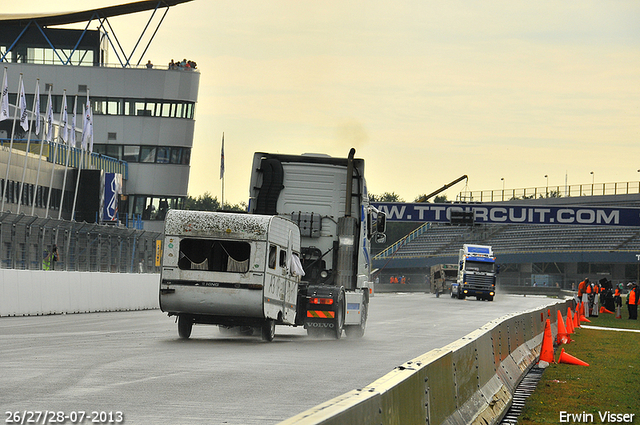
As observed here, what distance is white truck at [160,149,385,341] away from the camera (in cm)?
1833

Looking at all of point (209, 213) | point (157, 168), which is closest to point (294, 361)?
point (209, 213)

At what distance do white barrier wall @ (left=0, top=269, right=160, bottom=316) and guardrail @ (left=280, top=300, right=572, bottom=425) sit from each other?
53.8 feet

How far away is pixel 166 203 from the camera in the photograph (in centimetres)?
8219

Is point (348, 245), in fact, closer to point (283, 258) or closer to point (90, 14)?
point (283, 258)

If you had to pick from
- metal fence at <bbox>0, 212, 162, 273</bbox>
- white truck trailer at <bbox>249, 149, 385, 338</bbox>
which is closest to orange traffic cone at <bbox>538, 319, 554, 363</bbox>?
white truck trailer at <bbox>249, 149, 385, 338</bbox>

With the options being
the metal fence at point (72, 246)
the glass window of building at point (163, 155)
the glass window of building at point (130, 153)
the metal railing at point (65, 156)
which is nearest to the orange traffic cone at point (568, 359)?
the metal fence at point (72, 246)

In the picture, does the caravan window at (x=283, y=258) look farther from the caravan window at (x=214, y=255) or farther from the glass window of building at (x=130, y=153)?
the glass window of building at (x=130, y=153)

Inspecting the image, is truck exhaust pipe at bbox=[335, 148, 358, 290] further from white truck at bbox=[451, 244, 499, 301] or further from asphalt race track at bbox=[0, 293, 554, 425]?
white truck at bbox=[451, 244, 499, 301]

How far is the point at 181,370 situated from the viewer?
13273mm

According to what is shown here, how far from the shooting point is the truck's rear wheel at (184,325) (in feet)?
63.3

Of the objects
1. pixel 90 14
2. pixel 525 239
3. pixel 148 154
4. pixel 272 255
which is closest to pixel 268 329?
pixel 272 255

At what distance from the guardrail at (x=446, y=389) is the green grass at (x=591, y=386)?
16.1 inches

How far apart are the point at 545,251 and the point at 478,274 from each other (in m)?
27.6

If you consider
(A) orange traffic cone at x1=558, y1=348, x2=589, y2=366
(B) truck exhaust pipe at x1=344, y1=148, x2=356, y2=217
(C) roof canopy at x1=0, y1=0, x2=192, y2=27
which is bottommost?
(A) orange traffic cone at x1=558, y1=348, x2=589, y2=366
